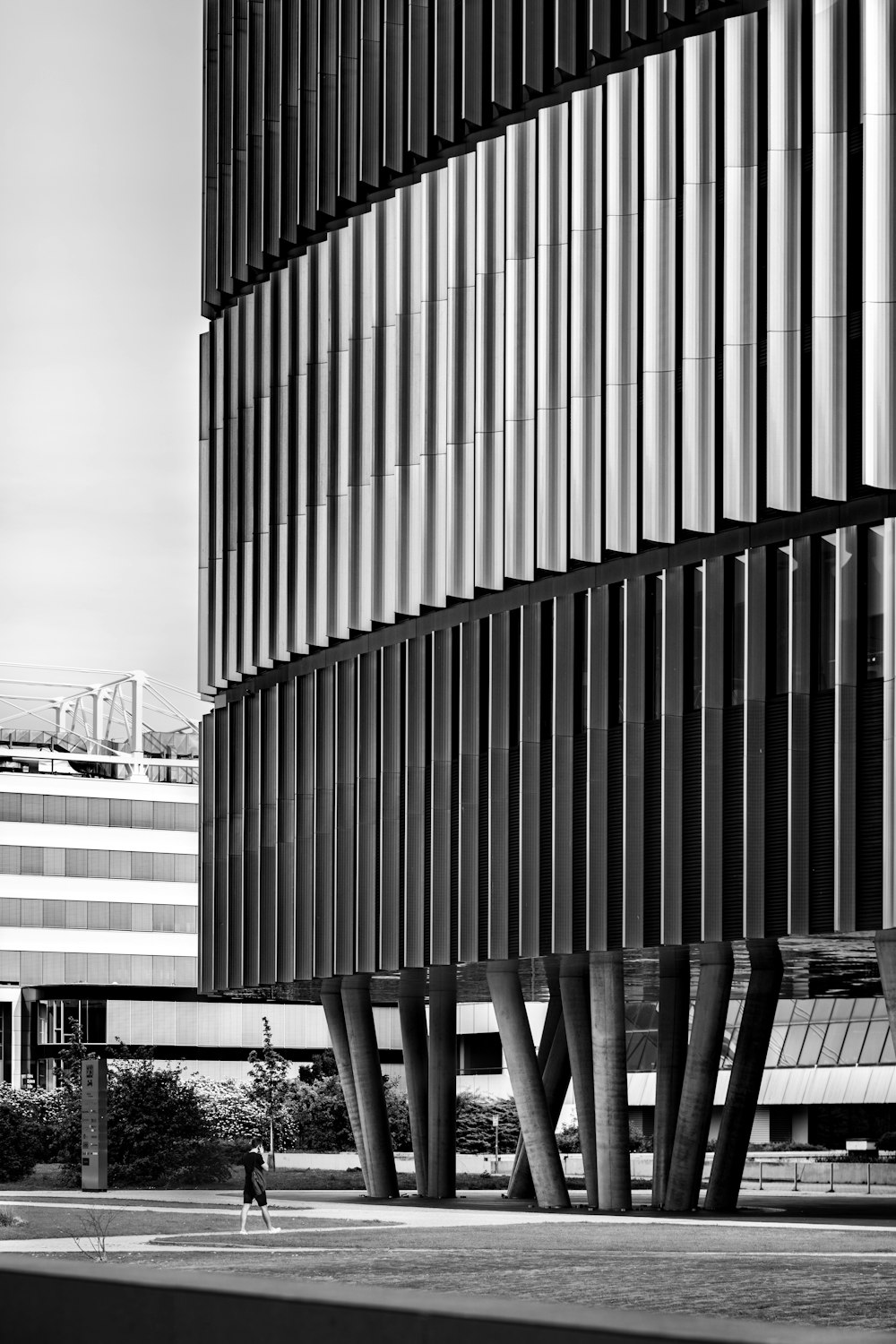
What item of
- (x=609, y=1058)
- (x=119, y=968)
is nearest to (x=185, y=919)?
(x=119, y=968)

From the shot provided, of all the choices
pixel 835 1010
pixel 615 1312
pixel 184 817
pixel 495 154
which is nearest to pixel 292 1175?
pixel 835 1010

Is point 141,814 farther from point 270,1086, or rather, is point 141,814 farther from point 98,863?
point 270,1086

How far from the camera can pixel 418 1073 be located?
46.1 metres

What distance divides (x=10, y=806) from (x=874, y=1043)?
53.0 metres

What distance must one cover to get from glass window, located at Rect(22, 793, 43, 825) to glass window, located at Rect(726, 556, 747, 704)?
8045 centimetres

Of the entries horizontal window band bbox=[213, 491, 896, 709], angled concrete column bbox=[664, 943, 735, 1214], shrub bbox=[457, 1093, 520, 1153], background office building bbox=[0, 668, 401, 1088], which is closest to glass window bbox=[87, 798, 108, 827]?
background office building bbox=[0, 668, 401, 1088]

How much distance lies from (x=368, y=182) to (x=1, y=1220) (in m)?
22.5

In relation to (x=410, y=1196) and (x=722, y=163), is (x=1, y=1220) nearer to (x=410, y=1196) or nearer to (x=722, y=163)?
(x=410, y=1196)

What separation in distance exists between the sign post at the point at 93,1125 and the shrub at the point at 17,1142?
9.26m

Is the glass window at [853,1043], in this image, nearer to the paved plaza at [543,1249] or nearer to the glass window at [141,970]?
the paved plaza at [543,1249]

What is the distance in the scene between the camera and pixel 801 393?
1250 inches

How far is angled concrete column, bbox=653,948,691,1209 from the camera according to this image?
38.6m

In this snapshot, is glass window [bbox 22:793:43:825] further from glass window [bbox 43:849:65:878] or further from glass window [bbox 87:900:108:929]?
glass window [bbox 87:900:108:929]

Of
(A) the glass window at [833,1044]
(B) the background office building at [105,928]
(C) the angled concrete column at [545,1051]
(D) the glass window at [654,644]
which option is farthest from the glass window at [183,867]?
(D) the glass window at [654,644]
